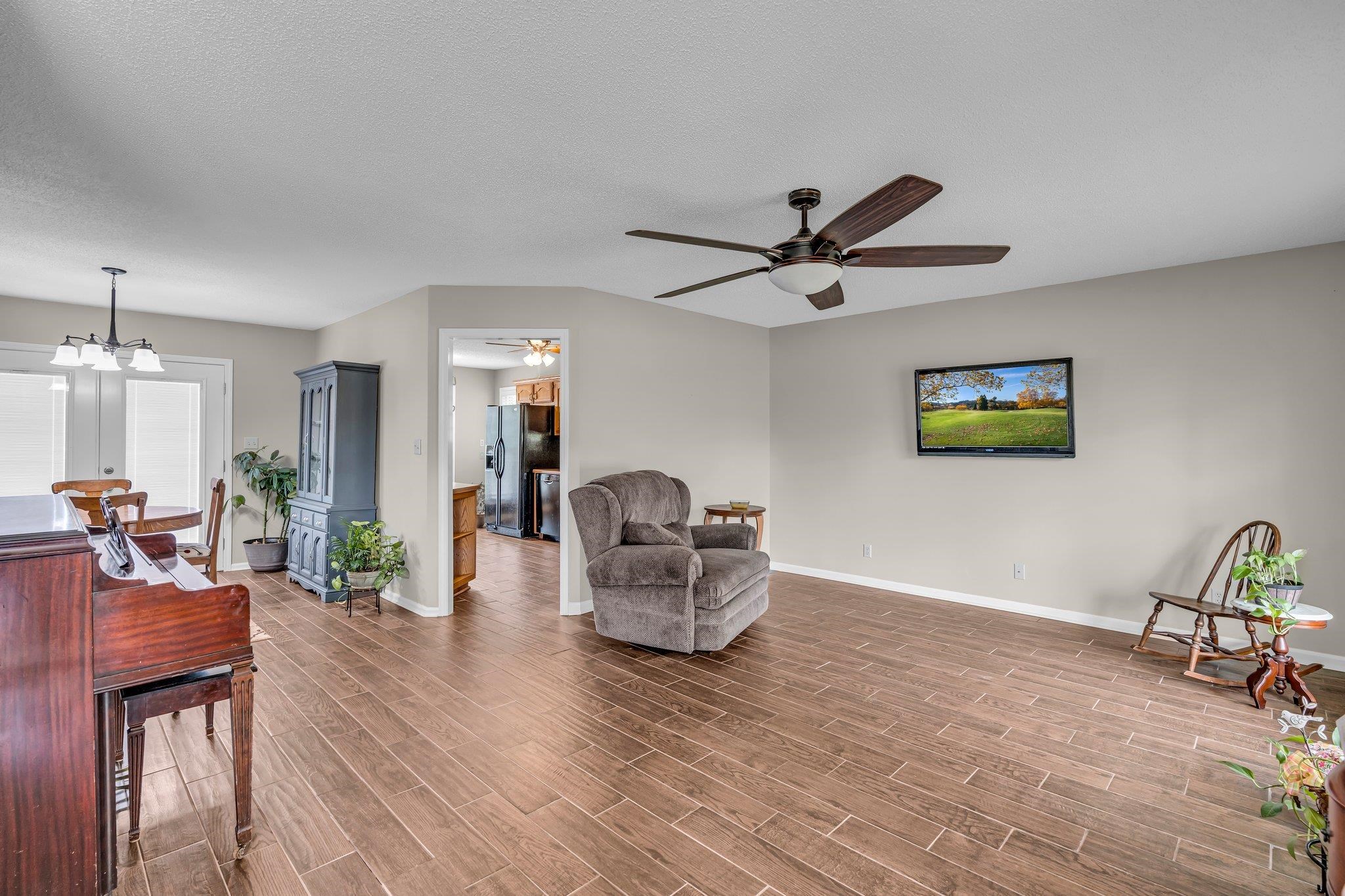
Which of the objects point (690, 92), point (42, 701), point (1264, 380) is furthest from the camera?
point (1264, 380)

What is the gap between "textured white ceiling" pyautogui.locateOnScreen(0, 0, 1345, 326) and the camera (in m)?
1.74

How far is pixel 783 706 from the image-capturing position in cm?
302

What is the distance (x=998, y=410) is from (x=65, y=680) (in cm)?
531

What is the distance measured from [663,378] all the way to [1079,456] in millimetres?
3255

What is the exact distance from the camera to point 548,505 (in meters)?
7.88

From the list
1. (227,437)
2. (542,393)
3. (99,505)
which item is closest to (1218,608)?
(99,505)

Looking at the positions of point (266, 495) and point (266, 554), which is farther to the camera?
point (266, 495)

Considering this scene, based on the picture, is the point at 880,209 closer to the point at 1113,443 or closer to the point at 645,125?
the point at 645,125

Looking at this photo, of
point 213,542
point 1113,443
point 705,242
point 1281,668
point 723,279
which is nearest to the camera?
point 705,242

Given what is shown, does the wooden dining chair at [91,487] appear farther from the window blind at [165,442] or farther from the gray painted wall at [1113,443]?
the gray painted wall at [1113,443]

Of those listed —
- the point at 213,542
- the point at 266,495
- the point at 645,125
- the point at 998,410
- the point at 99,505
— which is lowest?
the point at 213,542

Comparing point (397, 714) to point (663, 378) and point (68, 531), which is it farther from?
point (663, 378)

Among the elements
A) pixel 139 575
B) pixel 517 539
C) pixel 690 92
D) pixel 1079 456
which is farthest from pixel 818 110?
pixel 517 539

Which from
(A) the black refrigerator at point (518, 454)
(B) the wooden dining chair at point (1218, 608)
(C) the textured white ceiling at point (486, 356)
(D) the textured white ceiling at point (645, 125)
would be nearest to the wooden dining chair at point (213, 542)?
(D) the textured white ceiling at point (645, 125)
